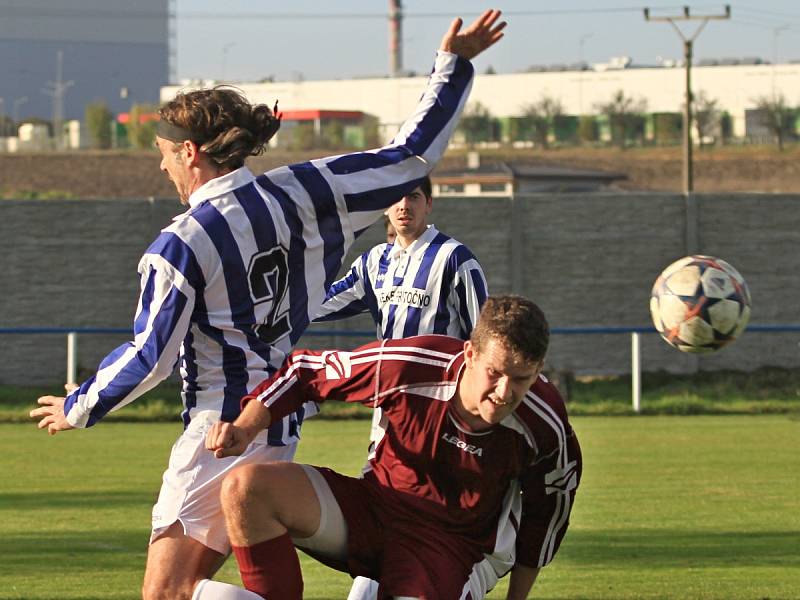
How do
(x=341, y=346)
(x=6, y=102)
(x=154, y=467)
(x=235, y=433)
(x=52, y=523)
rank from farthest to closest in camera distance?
(x=6, y=102), (x=341, y=346), (x=154, y=467), (x=52, y=523), (x=235, y=433)

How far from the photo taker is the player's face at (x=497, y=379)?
4.15 metres

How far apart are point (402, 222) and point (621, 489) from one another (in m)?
4.17

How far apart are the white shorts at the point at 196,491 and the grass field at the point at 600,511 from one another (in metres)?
2.63

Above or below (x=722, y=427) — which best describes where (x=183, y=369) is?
above

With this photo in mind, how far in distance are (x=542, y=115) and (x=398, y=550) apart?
71963 mm

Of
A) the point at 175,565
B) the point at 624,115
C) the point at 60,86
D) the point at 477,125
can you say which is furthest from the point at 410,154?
the point at 60,86

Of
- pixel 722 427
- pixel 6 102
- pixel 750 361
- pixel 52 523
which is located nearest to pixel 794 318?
pixel 750 361

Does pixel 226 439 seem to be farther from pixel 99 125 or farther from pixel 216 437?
pixel 99 125

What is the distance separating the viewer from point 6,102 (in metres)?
95.5

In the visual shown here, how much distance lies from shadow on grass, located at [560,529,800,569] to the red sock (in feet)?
12.0

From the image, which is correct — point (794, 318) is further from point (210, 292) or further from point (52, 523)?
point (210, 292)

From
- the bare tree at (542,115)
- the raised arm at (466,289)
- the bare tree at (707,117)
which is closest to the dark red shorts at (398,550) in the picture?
the raised arm at (466,289)

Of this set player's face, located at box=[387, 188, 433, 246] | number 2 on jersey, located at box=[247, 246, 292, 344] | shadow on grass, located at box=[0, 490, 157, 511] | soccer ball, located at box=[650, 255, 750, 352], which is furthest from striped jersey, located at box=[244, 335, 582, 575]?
shadow on grass, located at box=[0, 490, 157, 511]

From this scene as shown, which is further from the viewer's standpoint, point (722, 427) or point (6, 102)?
point (6, 102)
